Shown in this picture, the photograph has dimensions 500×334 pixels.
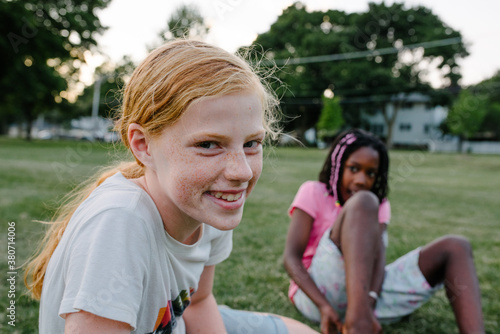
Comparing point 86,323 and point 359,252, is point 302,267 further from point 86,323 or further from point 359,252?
point 86,323

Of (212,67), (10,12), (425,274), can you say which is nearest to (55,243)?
(212,67)

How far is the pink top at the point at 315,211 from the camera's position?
2.52m

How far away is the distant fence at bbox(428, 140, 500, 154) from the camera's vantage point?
46.0 m

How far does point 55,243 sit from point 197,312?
644mm

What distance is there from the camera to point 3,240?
3877mm

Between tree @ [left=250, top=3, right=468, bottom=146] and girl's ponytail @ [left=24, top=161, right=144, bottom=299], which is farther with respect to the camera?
tree @ [left=250, top=3, right=468, bottom=146]

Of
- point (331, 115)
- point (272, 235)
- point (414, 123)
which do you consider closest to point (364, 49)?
point (331, 115)

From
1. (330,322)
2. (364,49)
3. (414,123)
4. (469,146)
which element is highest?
(364,49)

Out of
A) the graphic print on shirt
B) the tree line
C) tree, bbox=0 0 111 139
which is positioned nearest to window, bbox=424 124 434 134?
the tree line

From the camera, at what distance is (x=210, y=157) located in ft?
3.64

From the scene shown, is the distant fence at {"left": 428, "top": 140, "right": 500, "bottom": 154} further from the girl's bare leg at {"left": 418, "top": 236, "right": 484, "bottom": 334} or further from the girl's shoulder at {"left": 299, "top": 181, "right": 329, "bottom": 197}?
the girl's bare leg at {"left": 418, "top": 236, "right": 484, "bottom": 334}

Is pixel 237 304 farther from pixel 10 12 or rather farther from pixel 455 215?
pixel 10 12

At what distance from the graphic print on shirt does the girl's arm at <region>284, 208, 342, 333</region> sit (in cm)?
91

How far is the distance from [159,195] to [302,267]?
1.33 metres
